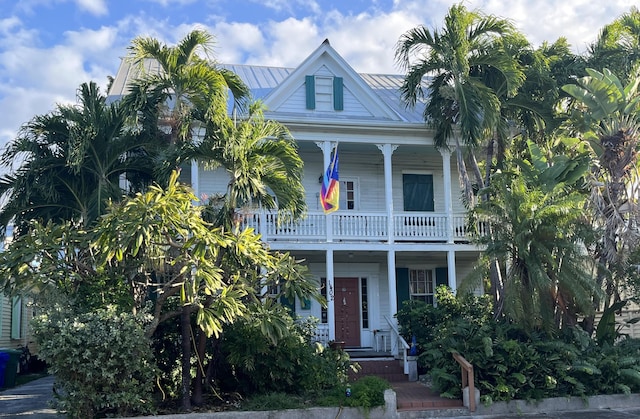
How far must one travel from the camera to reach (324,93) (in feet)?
57.8

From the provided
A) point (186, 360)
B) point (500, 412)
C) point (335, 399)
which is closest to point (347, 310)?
point (335, 399)

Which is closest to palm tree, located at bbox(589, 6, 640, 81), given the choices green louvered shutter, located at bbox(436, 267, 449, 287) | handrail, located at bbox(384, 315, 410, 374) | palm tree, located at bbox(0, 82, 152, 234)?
green louvered shutter, located at bbox(436, 267, 449, 287)

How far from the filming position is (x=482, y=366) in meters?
12.1

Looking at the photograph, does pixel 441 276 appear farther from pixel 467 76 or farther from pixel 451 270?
pixel 467 76

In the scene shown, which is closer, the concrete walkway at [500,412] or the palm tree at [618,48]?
the concrete walkway at [500,412]

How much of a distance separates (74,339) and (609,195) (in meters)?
11.2

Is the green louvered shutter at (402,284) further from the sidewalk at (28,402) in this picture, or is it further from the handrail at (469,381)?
the sidewalk at (28,402)

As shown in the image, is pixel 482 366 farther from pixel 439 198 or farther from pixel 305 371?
pixel 439 198

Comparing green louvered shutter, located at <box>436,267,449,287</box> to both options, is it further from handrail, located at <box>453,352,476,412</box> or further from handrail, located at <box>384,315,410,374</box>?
handrail, located at <box>453,352,476,412</box>

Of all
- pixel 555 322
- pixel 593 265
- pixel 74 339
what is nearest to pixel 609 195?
pixel 593 265

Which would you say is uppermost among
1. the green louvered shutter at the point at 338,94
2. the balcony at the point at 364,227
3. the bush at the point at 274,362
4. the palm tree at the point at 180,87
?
the green louvered shutter at the point at 338,94

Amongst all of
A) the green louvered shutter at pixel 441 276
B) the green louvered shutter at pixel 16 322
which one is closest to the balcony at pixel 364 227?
the green louvered shutter at pixel 441 276

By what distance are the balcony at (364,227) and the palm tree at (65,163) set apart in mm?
4240

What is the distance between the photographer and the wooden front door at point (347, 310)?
18.1 metres
